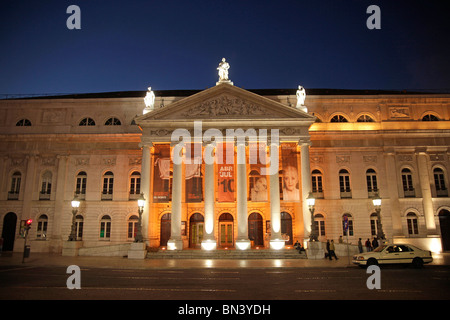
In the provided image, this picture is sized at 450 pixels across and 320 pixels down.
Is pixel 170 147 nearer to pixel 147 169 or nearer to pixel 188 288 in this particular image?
pixel 147 169

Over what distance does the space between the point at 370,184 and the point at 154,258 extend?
67.1ft

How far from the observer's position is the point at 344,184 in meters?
31.2

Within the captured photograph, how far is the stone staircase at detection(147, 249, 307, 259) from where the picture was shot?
24062mm

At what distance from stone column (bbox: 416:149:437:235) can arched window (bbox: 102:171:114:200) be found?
28.7 metres

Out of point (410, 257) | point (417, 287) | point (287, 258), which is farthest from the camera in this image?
point (287, 258)

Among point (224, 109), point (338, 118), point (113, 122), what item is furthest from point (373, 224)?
point (113, 122)

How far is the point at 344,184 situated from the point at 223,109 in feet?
43.9

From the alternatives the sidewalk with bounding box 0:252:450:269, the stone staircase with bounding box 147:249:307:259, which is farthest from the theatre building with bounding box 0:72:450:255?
the sidewalk with bounding box 0:252:450:269

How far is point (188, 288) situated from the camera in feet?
35.4

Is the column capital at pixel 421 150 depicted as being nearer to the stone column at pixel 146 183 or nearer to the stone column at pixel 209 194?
the stone column at pixel 209 194

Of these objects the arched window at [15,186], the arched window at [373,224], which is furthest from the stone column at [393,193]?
the arched window at [15,186]

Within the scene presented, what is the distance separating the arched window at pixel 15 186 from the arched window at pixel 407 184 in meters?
36.2

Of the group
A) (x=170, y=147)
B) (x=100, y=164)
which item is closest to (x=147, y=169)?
(x=170, y=147)
